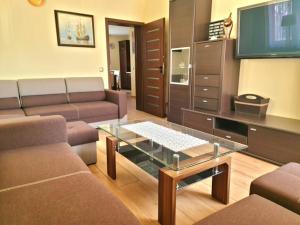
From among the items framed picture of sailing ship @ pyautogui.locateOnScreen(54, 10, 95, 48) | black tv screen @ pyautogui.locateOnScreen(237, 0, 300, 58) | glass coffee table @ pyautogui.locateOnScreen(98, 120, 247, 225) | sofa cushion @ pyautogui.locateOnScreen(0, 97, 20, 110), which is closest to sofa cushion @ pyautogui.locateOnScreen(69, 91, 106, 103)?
sofa cushion @ pyautogui.locateOnScreen(0, 97, 20, 110)

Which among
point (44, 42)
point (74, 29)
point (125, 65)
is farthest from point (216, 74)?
point (125, 65)

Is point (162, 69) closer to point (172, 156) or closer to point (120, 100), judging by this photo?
point (120, 100)

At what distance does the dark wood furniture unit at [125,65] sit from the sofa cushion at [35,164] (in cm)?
739

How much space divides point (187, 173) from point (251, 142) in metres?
1.48

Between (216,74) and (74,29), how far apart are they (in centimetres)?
260

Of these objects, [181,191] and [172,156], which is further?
[181,191]

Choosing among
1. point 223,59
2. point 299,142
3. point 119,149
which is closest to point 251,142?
point 299,142

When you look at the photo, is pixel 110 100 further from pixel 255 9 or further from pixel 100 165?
pixel 255 9

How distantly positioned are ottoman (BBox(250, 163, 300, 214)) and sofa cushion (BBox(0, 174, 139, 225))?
2.59 feet

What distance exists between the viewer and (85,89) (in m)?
3.86

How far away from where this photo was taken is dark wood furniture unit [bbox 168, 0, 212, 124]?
3277mm

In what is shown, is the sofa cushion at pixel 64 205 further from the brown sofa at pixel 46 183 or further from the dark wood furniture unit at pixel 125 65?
the dark wood furniture unit at pixel 125 65

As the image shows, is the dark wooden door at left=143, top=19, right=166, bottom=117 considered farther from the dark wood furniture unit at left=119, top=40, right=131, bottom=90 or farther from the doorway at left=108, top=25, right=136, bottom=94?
the dark wood furniture unit at left=119, top=40, right=131, bottom=90

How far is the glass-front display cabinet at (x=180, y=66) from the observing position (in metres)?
3.57
